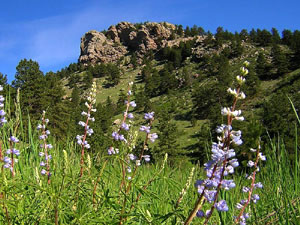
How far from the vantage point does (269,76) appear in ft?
277

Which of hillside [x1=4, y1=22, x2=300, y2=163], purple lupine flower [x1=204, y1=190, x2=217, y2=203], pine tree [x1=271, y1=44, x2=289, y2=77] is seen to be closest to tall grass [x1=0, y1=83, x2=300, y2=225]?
purple lupine flower [x1=204, y1=190, x2=217, y2=203]

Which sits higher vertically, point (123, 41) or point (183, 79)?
point (123, 41)

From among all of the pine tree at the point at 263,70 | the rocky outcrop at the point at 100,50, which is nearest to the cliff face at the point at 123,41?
the rocky outcrop at the point at 100,50

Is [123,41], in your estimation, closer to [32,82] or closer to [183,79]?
[183,79]

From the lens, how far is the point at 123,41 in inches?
6880

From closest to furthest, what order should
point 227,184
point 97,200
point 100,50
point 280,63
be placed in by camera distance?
point 227,184
point 97,200
point 280,63
point 100,50

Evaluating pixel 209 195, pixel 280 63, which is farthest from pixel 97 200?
pixel 280 63

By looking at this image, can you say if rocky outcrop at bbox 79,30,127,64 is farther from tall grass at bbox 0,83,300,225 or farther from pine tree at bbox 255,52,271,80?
tall grass at bbox 0,83,300,225

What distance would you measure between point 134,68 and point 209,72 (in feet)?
165

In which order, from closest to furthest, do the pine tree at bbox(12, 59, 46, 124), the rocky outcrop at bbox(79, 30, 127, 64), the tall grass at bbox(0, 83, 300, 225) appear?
1. the tall grass at bbox(0, 83, 300, 225)
2. the pine tree at bbox(12, 59, 46, 124)
3. the rocky outcrop at bbox(79, 30, 127, 64)

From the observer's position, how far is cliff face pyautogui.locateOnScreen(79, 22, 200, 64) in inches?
6049

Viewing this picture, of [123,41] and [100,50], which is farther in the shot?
[123,41]

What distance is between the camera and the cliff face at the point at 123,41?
15365 centimetres

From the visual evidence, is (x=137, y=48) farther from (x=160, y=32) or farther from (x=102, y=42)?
(x=102, y=42)
